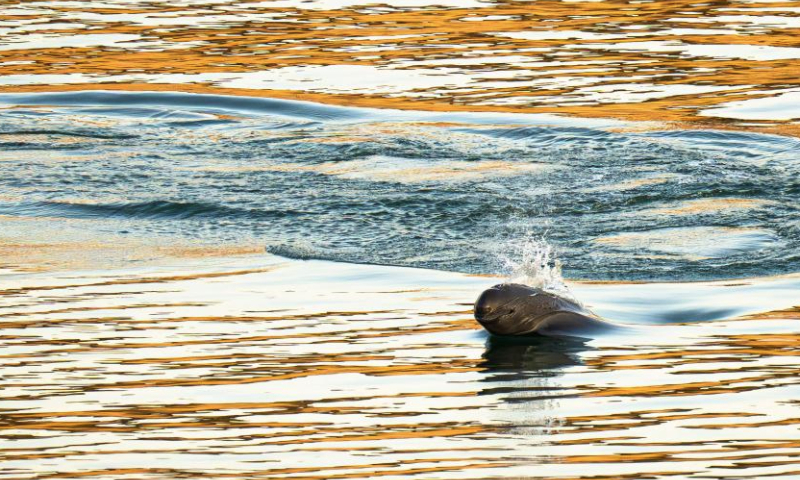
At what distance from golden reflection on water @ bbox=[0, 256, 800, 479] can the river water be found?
20mm

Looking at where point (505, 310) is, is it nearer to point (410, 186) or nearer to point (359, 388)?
point (359, 388)

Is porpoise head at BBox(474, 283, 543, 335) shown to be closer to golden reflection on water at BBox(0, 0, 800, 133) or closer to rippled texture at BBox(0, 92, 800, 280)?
rippled texture at BBox(0, 92, 800, 280)

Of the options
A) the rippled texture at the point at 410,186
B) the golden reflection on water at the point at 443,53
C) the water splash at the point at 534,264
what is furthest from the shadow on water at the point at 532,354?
the golden reflection on water at the point at 443,53

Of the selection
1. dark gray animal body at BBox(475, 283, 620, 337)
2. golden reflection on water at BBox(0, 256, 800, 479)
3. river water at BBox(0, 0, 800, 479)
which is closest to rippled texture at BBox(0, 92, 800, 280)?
river water at BBox(0, 0, 800, 479)

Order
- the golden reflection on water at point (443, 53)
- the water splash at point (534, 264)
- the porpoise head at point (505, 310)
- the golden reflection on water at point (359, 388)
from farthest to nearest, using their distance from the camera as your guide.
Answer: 1. the golden reflection on water at point (443, 53)
2. the water splash at point (534, 264)
3. the porpoise head at point (505, 310)
4. the golden reflection on water at point (359, 388)

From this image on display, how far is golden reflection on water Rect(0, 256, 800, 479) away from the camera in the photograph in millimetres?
5133

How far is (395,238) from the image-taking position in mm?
9555

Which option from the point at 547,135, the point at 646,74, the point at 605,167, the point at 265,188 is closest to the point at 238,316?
the point at 265,188

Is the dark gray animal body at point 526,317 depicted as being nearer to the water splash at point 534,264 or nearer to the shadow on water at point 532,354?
the shadow on water at point 532,354

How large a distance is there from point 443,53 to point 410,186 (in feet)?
20.2

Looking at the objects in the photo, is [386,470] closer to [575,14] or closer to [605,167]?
[605,167]

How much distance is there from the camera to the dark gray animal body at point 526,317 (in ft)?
23.5

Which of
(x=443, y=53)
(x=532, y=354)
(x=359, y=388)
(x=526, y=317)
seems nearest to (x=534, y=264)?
(x=526, y=317)

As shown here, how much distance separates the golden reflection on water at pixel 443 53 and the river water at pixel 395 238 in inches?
2.3
